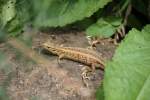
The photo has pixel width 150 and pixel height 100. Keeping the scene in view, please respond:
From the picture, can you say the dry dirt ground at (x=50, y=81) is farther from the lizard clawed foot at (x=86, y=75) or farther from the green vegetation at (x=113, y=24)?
the green vegetation at (x=113, y=24)

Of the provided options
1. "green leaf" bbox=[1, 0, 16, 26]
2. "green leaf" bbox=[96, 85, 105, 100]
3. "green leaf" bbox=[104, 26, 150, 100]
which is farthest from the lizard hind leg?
"green leaf" bbox=[1, 0, 16, 26]

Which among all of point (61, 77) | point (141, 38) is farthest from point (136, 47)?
point (61, 77)

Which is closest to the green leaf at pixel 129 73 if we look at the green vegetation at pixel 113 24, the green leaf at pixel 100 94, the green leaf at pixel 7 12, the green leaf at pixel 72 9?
the green vegetation at pixel 113 24

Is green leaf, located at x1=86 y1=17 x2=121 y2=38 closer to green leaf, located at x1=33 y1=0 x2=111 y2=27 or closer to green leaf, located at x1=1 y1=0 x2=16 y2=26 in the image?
green leaf, located at x1=33 y1=0 x2=111 y2=27

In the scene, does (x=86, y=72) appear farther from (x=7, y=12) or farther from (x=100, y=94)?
(x=7, y=12)

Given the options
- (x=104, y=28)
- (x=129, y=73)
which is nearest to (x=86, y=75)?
(x=129, y=73)

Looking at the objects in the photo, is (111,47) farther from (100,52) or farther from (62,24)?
(62,24)
